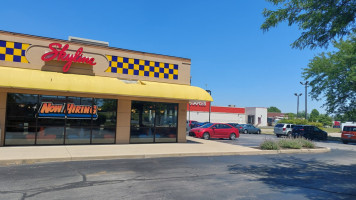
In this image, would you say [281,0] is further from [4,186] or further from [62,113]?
[62,113]

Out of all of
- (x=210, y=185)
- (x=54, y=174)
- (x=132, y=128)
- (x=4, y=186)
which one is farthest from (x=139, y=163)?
(x=132, y=128)

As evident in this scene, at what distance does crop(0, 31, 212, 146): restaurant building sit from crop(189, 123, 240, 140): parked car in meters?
4.64

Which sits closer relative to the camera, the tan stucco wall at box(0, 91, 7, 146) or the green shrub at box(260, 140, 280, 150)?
the tan stucco wall at box(0, 91, 7, 146)

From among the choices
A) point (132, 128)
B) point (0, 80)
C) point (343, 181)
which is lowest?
point (343, 181)

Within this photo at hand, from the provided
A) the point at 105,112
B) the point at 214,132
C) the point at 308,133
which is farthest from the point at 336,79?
the point at 105,112

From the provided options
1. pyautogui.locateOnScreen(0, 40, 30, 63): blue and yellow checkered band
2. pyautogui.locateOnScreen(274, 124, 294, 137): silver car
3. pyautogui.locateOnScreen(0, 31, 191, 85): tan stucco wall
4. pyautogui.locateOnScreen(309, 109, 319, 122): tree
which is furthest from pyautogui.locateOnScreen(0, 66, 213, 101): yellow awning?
pyautogui.locateOnScreen(309, 109, 319, 122): tree

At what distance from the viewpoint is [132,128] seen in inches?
605

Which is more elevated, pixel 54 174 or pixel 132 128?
pixel 132 128

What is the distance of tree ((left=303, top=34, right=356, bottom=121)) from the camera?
26.8 meters

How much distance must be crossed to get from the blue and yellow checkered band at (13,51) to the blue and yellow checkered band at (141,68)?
13.4 feet

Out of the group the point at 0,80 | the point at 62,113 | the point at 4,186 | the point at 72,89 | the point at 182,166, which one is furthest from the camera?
the point at 62,113

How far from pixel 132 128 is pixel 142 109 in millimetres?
1261

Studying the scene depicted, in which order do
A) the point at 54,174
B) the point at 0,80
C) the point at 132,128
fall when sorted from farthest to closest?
1. the point at 132,128
2. the point at 0,80
3. the point at 54,174

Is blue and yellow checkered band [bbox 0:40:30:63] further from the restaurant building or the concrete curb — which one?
the concrete curb
